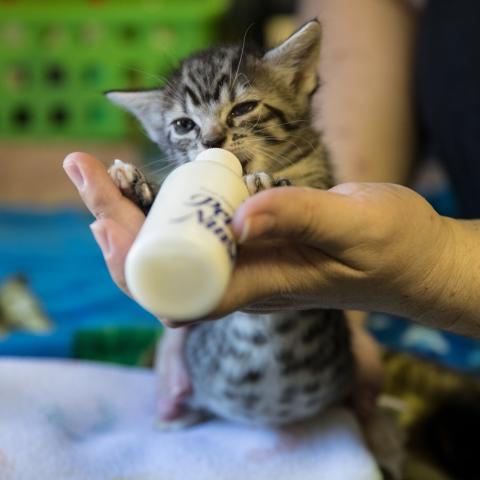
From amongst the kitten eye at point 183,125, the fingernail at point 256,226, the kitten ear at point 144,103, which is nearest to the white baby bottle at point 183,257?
the fingernail at point 256,226

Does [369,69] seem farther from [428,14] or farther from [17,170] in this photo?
[17,170]

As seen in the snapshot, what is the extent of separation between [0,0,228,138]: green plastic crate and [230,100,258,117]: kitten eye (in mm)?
1705

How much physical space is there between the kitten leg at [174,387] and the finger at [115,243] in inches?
19.7

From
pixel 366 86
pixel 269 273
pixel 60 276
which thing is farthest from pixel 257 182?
pixel 60 276

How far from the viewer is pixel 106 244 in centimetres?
75

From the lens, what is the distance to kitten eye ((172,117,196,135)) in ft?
3.49

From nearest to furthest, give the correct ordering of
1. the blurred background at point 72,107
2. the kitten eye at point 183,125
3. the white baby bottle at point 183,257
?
the white baby bottle at point 183,257
the kitten eye at point 183,125
the blurred background at point 72,107

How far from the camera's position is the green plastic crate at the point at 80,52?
106 inches

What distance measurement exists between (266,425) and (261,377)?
0.45 feet

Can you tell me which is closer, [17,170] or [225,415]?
[225,415]

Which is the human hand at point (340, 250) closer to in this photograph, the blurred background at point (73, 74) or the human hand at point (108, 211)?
the human hand at point (108, 211)

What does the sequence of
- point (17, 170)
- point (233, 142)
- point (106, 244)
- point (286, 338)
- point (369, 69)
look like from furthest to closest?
point (17, 170)
point (369, 69)
point (286, 338)
point (233, 142)
point (106, 244)

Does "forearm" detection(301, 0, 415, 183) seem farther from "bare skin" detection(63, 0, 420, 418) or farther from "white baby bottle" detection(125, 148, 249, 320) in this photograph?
"white baby bottle" detection(125, 148, 249, 320)

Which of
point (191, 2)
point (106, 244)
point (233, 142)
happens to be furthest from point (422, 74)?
point (191, 2)
